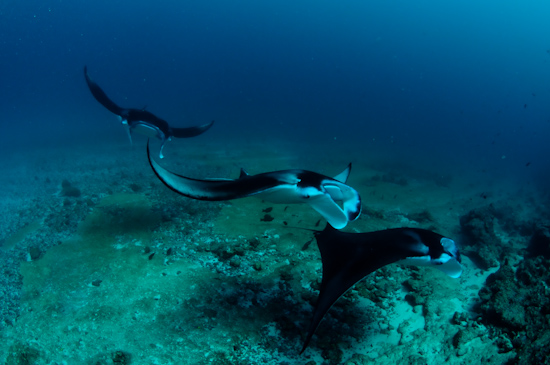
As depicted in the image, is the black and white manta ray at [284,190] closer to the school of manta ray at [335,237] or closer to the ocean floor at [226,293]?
the school of manta ray at [335,237]

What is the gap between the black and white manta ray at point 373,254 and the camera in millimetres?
3188

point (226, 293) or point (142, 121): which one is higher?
point (142, 121)

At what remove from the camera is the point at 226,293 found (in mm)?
4844

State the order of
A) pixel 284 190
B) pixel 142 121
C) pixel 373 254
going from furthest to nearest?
pixel 142 121, pixel 284 190, pixel 373 254

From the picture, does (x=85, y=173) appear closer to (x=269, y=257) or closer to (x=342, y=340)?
(x=269, y=257)

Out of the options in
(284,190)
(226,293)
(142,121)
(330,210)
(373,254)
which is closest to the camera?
(373,254)

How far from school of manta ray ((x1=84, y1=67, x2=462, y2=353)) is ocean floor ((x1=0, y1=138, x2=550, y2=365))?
1097 mm

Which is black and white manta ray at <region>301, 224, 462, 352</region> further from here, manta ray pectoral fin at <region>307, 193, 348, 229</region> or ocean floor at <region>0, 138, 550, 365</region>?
ocean floor at <region>0, 138, 550, 365</region>

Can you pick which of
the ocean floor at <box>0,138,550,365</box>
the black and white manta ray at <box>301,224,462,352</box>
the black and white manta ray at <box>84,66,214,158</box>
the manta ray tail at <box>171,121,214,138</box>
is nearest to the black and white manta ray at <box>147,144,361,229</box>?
the black and white manta ray at <box>301,224,462,352</box>

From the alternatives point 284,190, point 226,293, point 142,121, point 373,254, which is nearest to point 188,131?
point 142,121

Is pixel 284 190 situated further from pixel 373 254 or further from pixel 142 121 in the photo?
pixel 142 121

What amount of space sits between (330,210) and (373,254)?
837mm

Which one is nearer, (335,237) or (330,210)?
(330,210)

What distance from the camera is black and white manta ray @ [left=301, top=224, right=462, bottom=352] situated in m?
3.19
